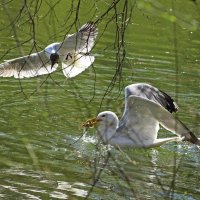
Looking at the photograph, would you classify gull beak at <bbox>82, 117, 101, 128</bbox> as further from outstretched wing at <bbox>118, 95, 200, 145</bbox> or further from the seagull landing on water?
outstretched wing at <bbox>118, 95, 200, 145</bbox>

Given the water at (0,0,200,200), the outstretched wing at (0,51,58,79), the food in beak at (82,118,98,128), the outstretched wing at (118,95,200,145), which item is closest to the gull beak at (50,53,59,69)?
the outstretched wing at (0,51,58,79)

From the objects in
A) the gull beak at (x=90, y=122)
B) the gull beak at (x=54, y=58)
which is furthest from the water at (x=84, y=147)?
the gull beak at (x=54, y=58)

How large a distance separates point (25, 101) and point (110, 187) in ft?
12.2

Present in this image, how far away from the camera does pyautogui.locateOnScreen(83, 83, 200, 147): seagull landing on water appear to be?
8.11 metres

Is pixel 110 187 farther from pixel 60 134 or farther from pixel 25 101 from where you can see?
pixel 25 101

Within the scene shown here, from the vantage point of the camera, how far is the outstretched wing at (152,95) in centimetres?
829

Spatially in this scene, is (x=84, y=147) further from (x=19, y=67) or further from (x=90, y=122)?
(x=19, y=67)

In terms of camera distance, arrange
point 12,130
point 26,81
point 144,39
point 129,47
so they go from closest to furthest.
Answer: point 12,130
point 26,81
point 129,47
point 144,39

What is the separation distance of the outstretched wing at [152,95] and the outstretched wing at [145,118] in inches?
4.1

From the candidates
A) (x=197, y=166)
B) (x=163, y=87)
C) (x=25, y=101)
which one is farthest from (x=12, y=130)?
(x=163, y=87)

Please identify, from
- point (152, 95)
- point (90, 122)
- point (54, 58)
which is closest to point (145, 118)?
point (152, 95)

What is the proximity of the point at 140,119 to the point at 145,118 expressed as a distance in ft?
0.21

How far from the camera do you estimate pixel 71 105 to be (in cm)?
1043

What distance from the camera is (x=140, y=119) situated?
8.77m
